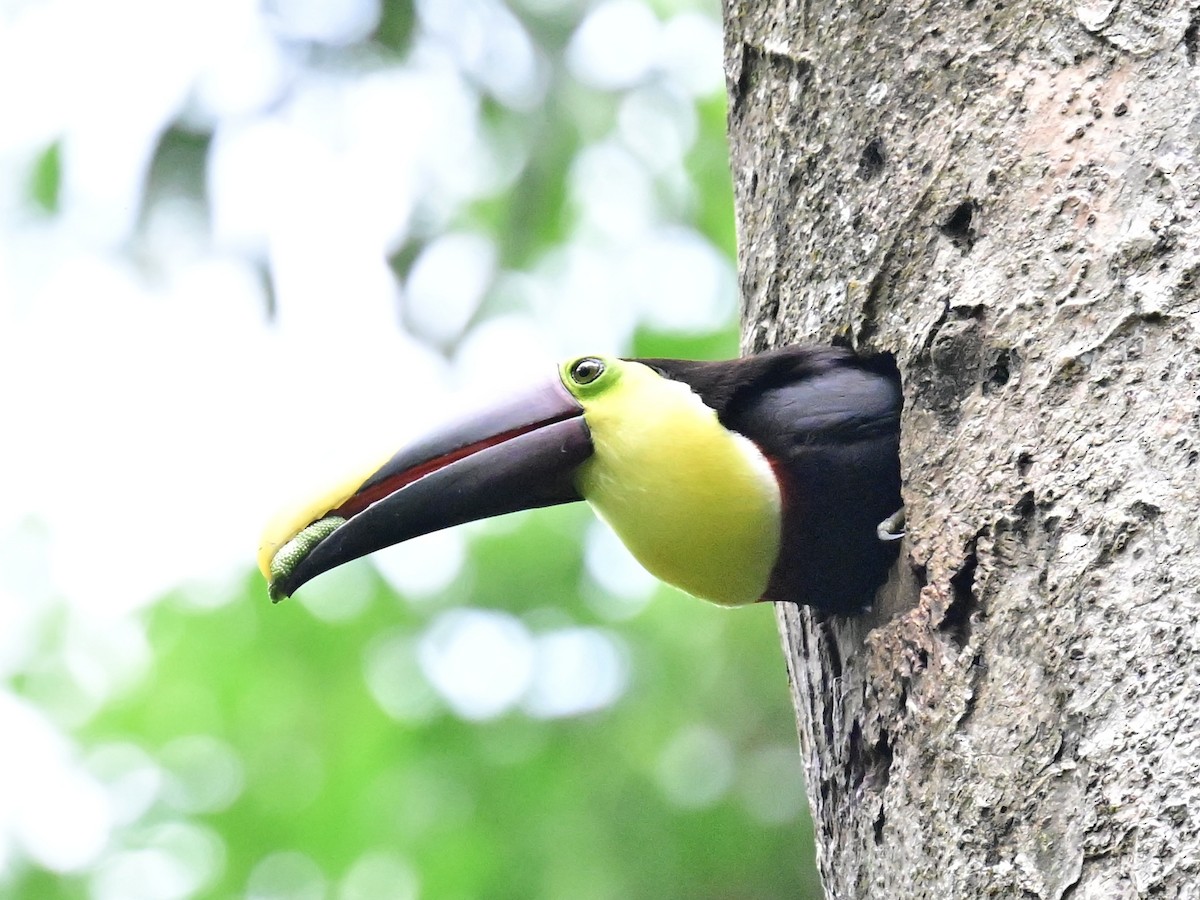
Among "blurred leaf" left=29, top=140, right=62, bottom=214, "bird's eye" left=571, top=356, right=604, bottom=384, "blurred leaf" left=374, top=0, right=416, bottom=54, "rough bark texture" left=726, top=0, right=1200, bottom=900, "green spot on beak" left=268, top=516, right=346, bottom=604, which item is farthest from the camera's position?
"blurred leaf" left=29, top=140, right=62, bottom=214

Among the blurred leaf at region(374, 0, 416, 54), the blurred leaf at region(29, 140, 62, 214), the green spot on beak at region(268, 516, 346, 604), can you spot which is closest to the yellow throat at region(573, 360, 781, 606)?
the green spot on beak at region(268, 516, 346, 604)

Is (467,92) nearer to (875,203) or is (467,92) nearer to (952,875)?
(875,203)

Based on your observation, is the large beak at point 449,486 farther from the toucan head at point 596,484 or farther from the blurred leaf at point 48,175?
the blurred leaf at point 48,175

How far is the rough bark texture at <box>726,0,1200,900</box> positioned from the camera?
5.66 ft

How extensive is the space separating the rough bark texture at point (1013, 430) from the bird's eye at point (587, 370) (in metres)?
0.42

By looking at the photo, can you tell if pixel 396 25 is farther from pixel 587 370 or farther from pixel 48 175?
pixel 587 370

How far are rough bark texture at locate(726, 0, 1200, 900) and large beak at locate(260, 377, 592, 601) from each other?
56 cm

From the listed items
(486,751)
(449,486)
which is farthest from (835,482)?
(486,751)

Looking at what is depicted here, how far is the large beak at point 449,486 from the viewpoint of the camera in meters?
2.39

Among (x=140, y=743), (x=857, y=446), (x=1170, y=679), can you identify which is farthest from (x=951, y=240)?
(x=140, y=743)

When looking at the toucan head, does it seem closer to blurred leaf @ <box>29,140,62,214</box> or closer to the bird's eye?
the bird's eye

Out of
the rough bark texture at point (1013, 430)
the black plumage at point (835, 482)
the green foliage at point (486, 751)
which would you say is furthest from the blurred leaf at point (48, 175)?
the black plumage at point (835, 482)

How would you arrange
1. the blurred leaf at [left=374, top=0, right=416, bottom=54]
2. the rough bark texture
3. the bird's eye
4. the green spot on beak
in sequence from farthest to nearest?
the blurred leaf at [left=374, top=0, right=416, bottom=54] < the bird's eye < the green spot on beak < the rough bark texture

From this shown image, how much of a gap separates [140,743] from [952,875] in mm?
5893
